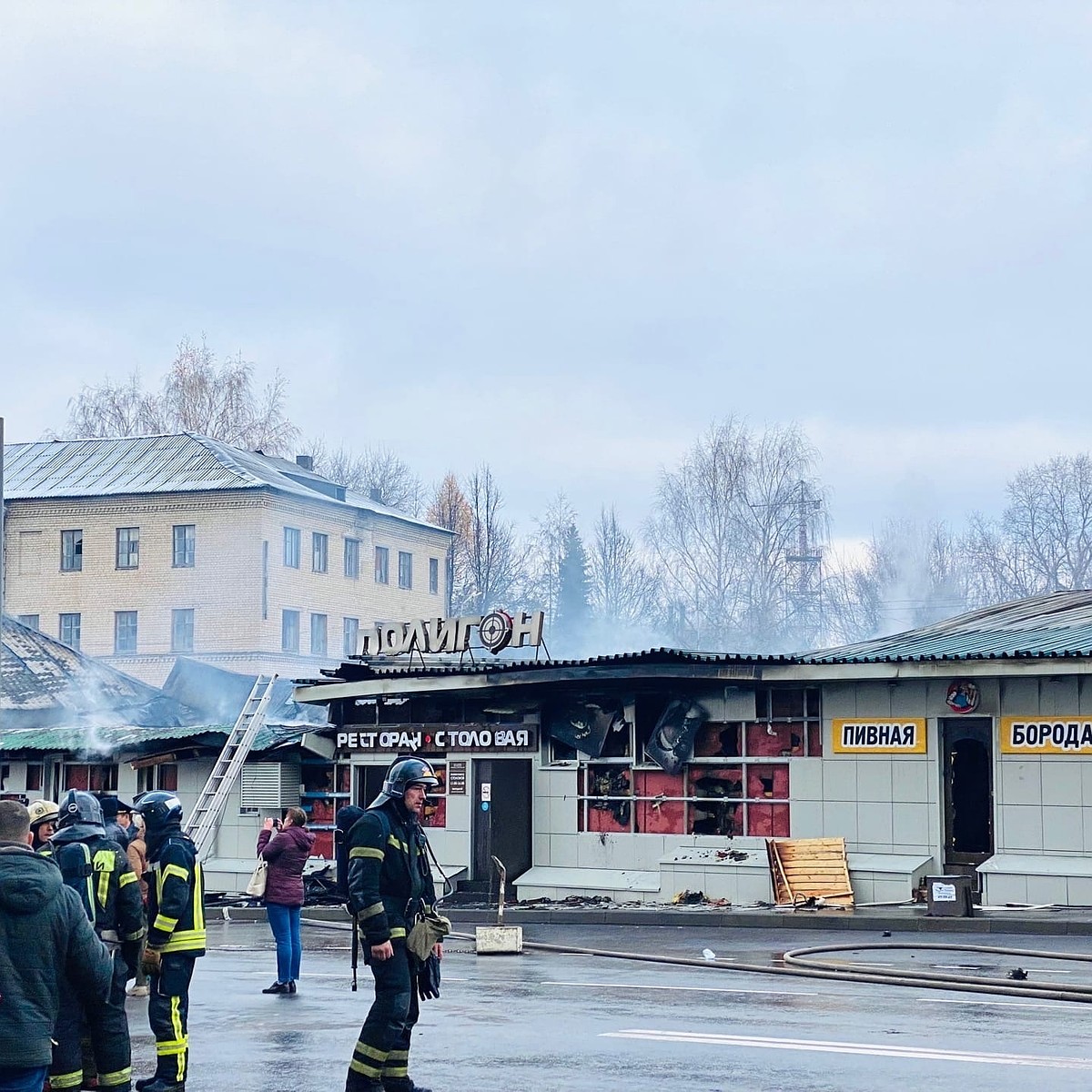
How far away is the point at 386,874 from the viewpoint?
9.62m

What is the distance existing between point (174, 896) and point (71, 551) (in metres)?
59.0

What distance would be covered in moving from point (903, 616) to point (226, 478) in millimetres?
31986

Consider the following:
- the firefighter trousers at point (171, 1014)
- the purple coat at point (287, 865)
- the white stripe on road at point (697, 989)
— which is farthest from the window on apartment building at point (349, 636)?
the firefighter trousers at point (171, 1014)

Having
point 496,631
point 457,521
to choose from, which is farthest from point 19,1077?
point 457,521

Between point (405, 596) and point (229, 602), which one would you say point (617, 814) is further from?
point (405, 596)

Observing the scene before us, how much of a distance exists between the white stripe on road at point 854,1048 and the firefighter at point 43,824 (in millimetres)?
4332

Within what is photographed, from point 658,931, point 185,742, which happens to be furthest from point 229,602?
point 658,931

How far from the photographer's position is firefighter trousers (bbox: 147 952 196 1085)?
33.1 feet

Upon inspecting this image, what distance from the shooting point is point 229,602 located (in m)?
63.5

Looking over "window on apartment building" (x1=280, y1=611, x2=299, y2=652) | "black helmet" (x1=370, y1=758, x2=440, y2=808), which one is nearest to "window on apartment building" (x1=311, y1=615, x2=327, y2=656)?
"window on apartment building" (x1=280, y1=611, x2=299, y2=652)

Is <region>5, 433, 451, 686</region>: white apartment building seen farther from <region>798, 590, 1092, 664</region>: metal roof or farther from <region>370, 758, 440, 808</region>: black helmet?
<region>370, 758, 440, 808</region>: black helmet

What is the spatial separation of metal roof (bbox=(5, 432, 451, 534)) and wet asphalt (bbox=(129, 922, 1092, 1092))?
47.1 meters

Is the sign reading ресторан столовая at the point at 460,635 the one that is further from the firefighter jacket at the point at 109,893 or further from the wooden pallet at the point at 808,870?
the firefighter jacket at the point at 109,893

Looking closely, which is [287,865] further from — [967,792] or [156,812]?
→ [967,792]
